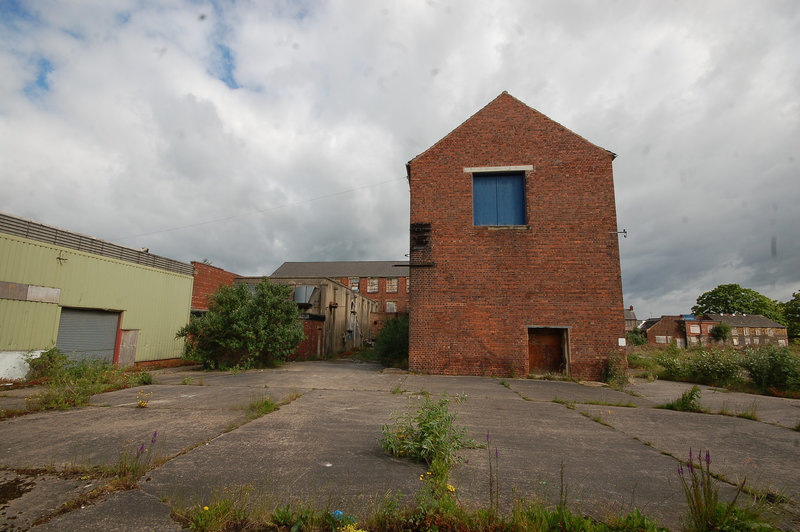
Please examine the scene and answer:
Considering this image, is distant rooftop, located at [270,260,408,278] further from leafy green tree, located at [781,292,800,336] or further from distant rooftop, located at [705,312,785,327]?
leafy green tree, located at [781,292,800,336]

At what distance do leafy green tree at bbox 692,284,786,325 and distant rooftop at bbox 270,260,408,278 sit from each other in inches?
2312

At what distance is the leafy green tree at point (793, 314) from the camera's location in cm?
5931

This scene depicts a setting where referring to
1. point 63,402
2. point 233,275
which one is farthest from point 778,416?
point 233,275

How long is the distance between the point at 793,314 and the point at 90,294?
291 feet

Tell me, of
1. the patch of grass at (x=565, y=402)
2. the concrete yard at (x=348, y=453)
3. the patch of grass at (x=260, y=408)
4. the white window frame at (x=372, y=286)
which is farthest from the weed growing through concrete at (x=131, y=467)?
the white window frame at (x=372, y=286)

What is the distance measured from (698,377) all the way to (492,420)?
11788 mm

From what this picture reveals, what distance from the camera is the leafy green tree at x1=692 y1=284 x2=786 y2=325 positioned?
64062 mm

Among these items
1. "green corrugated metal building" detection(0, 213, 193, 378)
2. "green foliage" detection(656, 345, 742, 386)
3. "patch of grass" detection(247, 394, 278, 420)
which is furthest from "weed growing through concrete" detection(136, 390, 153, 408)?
"green foliage" detection(656, 345, 742, 386)

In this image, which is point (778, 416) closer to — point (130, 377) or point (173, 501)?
point (173, 501)

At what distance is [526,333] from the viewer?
12.7 m

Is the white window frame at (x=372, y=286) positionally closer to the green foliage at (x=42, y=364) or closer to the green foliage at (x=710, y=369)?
the green foliage at (x=710, y=369)

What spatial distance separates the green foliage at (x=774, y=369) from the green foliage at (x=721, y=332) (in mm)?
47800

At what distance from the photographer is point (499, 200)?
13820 millimetres

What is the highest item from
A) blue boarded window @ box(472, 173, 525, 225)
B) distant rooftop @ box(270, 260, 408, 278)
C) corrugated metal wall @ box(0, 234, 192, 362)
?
distant rooftop @ box(270, 260, 408, 278)
